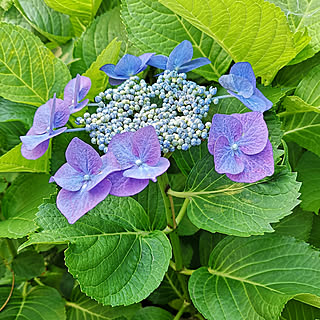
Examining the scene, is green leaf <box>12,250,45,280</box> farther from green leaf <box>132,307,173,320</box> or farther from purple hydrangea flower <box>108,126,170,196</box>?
purple hydrangea flower <box>108,126,170,196</box>

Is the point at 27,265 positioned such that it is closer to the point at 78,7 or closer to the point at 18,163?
the point at 18,163

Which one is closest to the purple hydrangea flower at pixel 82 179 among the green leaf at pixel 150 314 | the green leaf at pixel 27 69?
the green leaf at pixel 27 69

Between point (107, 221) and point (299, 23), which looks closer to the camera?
point (107, 221)

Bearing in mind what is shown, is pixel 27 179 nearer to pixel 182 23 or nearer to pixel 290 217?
pixel 182 23

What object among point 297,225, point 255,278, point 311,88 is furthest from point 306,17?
point 255,278

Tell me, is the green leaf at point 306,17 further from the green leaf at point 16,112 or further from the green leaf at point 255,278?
the green leaf at point 16,112

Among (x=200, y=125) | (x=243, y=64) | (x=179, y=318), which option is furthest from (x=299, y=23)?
(x=179, y=318)
